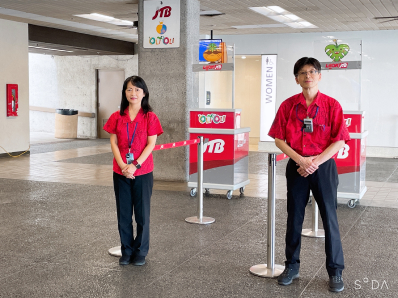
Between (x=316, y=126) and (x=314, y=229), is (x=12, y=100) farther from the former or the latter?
(x=316, y=126)

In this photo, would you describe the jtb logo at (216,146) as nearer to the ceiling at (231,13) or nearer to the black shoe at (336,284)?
the ceiling at (231,13)

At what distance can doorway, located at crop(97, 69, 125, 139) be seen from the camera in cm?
1630

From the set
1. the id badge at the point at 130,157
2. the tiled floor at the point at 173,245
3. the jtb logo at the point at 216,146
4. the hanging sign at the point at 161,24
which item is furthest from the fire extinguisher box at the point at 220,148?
the id badge at the point at 130,157

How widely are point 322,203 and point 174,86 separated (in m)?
4.89

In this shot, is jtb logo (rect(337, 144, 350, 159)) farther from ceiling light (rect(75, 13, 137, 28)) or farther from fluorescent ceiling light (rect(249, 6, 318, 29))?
ceiling light (rect(75, 13, 137, 28))

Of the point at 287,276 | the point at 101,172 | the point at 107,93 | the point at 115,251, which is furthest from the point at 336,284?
the point at 107,93

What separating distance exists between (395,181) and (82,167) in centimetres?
558

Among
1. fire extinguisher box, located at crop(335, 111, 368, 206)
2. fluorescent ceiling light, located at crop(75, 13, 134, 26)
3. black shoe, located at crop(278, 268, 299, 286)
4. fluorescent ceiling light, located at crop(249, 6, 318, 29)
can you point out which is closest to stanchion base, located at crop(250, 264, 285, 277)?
black shoe, located at crop(278, 268, 299, 286)

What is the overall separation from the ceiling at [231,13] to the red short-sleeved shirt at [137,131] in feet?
17.0

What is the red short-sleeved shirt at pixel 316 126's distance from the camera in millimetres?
3299

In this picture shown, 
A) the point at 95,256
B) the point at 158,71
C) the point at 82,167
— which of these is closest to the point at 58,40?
the point at 82,167

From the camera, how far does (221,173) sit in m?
6.70

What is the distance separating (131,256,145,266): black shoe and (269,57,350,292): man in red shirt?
1.19 m

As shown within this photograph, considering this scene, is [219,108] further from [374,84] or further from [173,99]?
[374,84]
